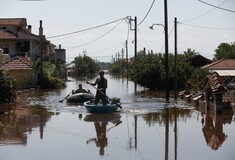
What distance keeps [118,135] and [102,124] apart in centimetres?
297

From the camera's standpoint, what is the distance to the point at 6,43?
60.1m

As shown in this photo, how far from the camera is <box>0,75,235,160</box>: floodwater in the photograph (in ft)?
40.7

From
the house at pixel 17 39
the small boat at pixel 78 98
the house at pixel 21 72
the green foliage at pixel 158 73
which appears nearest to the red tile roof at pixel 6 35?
the house at pixel 17 39

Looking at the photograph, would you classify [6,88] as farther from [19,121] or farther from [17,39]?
[17,39]

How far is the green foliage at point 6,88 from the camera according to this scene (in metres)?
25.7

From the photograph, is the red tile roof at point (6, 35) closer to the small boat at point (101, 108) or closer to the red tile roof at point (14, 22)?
the red tile roof at point (14, 22)

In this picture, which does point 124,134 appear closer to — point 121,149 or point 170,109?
point 121,149

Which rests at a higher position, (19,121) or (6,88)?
(6,88)

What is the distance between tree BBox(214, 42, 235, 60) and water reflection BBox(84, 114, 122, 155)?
49.8 meters

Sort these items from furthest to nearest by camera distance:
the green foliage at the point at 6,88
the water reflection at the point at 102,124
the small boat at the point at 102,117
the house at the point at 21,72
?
1. the house at the point at 21,72
2. the green foliage at the point at 6,88
3. the small boat at the point at 102,117
4. the water reflection at the point at 102,124

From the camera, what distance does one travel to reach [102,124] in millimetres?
18609

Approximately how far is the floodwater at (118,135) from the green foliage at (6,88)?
1.95 meters

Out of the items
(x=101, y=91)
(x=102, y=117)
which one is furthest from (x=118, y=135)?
(x=101, y=91)

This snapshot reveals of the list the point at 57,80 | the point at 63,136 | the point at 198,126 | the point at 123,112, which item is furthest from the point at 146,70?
the point at 63,136
